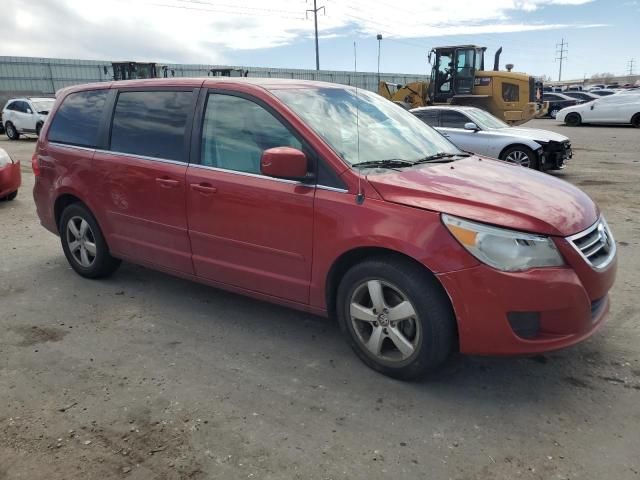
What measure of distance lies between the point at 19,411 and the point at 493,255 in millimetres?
2729

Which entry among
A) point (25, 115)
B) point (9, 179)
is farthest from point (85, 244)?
point (25, 115)

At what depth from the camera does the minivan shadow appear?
316 centimetres

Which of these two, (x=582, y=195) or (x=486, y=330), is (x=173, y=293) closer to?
(x=486, y=330)

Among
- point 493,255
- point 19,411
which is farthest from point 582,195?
point 19,411

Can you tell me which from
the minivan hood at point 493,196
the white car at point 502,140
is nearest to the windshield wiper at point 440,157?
the minivan hood at point 493,196

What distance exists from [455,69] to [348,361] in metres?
16.6

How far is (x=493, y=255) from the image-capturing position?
282cm

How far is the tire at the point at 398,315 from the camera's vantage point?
2.98m

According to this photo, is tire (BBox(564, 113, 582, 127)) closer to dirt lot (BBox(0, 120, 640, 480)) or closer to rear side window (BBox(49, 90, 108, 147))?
dirt lot (BBox(0, 120, 640, 480))

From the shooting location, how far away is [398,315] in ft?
10.2

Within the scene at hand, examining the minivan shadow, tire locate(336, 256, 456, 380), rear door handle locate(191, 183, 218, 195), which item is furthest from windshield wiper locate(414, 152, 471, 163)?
rear door handle locate(191, 183, 218, 195)

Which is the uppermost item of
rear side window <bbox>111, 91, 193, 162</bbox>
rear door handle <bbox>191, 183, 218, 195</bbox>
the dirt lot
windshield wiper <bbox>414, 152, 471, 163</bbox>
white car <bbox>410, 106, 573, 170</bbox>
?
rear side window <bbox>111, 91, 193, 162</bbox>

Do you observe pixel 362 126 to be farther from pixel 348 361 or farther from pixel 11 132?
pixel 11 132

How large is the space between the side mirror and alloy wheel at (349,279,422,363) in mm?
792
